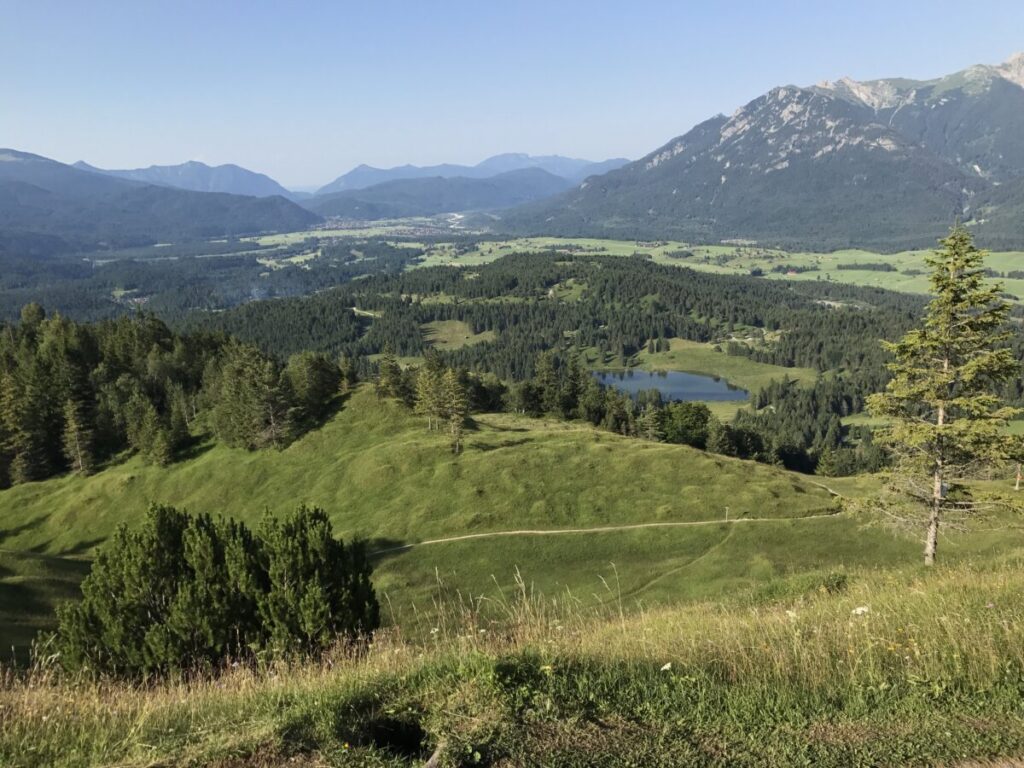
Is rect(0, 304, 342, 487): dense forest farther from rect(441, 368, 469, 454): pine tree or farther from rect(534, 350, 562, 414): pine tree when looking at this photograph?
rect(534, 350, 562, 414): pine tree

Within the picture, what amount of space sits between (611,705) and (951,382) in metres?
31.9

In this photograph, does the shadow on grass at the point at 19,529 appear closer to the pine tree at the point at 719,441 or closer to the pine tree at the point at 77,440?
the pine tree at the point at 77,440

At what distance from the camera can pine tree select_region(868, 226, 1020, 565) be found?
30922mm

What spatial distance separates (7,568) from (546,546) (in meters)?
52.1

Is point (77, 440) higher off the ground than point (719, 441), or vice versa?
point (77, 440)

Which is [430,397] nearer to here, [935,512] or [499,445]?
[499,445]

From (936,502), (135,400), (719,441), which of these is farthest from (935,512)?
(135,400)

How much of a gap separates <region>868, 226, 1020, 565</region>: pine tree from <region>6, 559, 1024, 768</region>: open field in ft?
78.5

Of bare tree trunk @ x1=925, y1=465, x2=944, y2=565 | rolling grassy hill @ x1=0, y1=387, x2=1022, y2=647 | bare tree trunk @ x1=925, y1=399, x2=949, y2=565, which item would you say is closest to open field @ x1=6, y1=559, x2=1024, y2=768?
bare tree trunk @ x1=925, y1=399, x2=949, y2=565

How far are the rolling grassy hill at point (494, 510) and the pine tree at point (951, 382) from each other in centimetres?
423

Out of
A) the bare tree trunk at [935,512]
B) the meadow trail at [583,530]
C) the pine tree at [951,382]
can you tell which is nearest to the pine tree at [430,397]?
the meadow trail at [583,530]

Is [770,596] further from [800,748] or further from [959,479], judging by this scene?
[959,479]

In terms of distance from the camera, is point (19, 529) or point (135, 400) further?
point (135, 400)

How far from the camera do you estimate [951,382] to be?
31844 millimetres
